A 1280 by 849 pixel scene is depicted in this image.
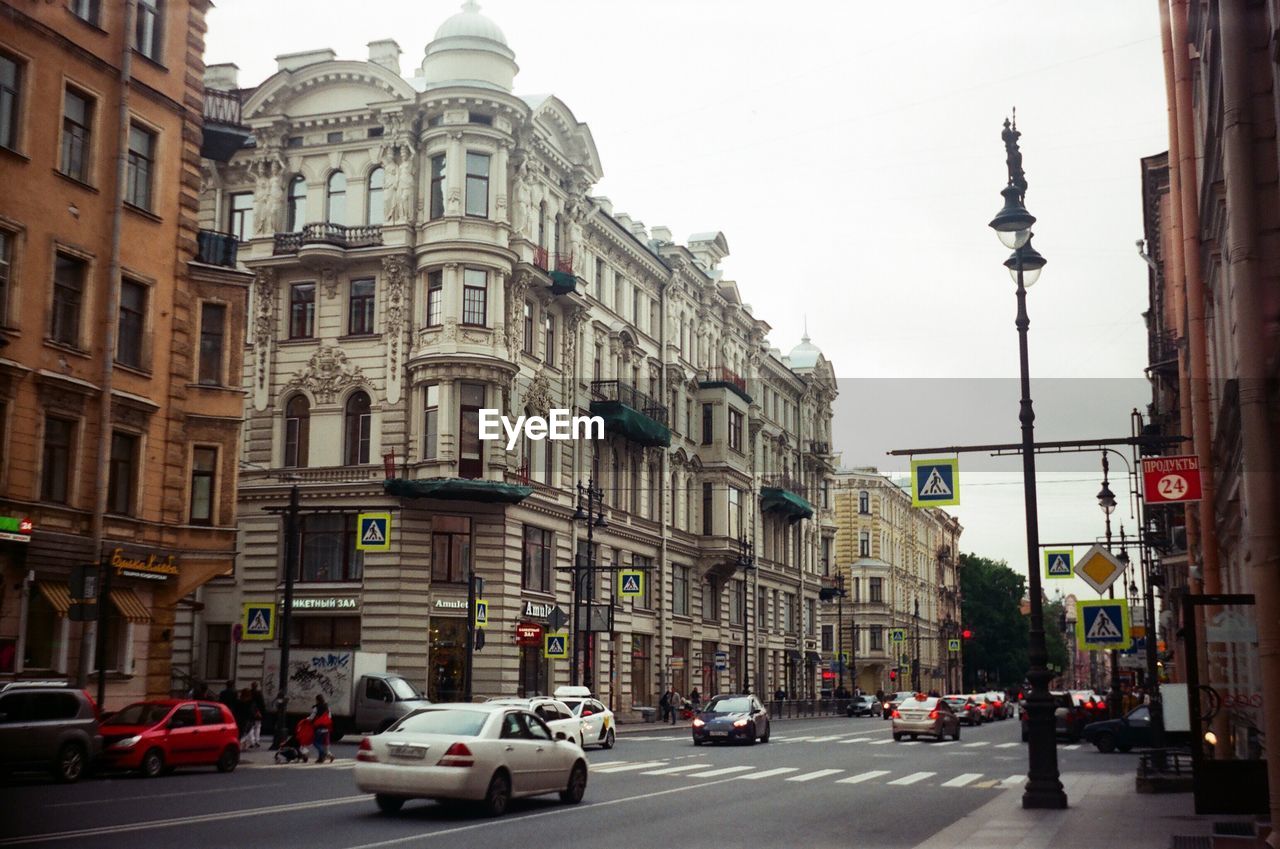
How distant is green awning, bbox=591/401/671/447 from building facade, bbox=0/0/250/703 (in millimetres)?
22629

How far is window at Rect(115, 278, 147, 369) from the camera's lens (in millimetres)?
30312

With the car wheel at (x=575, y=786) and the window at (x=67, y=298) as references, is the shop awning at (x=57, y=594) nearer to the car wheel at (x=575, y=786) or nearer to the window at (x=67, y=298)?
the window at (x=67, y=298)

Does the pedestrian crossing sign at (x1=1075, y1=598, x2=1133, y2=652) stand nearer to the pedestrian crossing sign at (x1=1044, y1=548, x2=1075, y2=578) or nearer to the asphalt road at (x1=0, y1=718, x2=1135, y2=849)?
the asphalt road at (x1=0, y1=718, x2=1135, y2=849)

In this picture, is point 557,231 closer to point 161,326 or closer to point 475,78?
point 475,78

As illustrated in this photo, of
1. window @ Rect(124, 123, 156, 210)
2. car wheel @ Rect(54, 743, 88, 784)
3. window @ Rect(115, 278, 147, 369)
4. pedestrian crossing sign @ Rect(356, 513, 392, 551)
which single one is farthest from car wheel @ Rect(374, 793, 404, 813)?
pedestrian crossing sign @ Rect(356, 513, 392, 551)

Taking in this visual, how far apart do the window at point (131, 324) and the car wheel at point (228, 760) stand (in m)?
9.30

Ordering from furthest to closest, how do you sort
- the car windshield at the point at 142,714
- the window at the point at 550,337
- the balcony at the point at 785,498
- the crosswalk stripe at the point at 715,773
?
the balcony at the point at 785,498 < the window at the point at 550,337 < the crosswalk stripe at the point at 715,773 < the car windshield at the point at 142,714

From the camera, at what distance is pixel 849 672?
107812mm

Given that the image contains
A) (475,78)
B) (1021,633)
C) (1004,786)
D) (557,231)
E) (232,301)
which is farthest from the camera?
(1021,633)

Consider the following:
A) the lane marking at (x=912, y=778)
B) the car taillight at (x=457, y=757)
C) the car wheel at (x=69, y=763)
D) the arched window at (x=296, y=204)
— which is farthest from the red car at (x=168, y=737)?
the arched window at (x=296, y=204)

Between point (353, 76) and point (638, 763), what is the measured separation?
2954cm

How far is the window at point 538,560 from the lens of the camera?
49438mm

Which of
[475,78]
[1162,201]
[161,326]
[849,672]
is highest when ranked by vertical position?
[475,78]

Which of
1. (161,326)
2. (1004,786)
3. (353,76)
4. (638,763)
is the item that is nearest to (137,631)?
(161,326)
